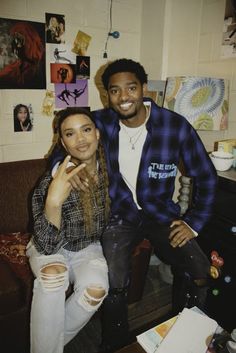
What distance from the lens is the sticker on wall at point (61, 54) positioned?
2072mm

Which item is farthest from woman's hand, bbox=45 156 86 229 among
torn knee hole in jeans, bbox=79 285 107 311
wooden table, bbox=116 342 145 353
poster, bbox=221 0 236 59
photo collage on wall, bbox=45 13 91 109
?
poster, bbox=221 0 236 59

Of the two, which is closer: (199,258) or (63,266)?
(63,266)

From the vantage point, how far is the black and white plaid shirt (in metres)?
1.35

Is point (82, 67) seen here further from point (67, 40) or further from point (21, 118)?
point (21, 118)

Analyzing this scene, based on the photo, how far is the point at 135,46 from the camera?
2443 millimetres

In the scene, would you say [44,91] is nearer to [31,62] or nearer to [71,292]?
[31,62]

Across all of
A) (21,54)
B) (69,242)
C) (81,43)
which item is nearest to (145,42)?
(81,43)

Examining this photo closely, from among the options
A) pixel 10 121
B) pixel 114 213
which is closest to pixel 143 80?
pixel 114 213

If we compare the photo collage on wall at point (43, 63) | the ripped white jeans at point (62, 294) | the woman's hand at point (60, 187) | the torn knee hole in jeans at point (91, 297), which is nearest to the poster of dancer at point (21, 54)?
the photo collage on wall at point (43, 63)

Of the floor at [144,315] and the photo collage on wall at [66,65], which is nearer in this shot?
the floor at [144,315]

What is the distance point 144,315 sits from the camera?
1938 mm

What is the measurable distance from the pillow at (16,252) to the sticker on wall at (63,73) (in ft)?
3.65

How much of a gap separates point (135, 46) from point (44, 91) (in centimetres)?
88

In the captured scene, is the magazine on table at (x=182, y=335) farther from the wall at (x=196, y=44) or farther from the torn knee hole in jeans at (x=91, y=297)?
the wall at (x=196, y=44)
